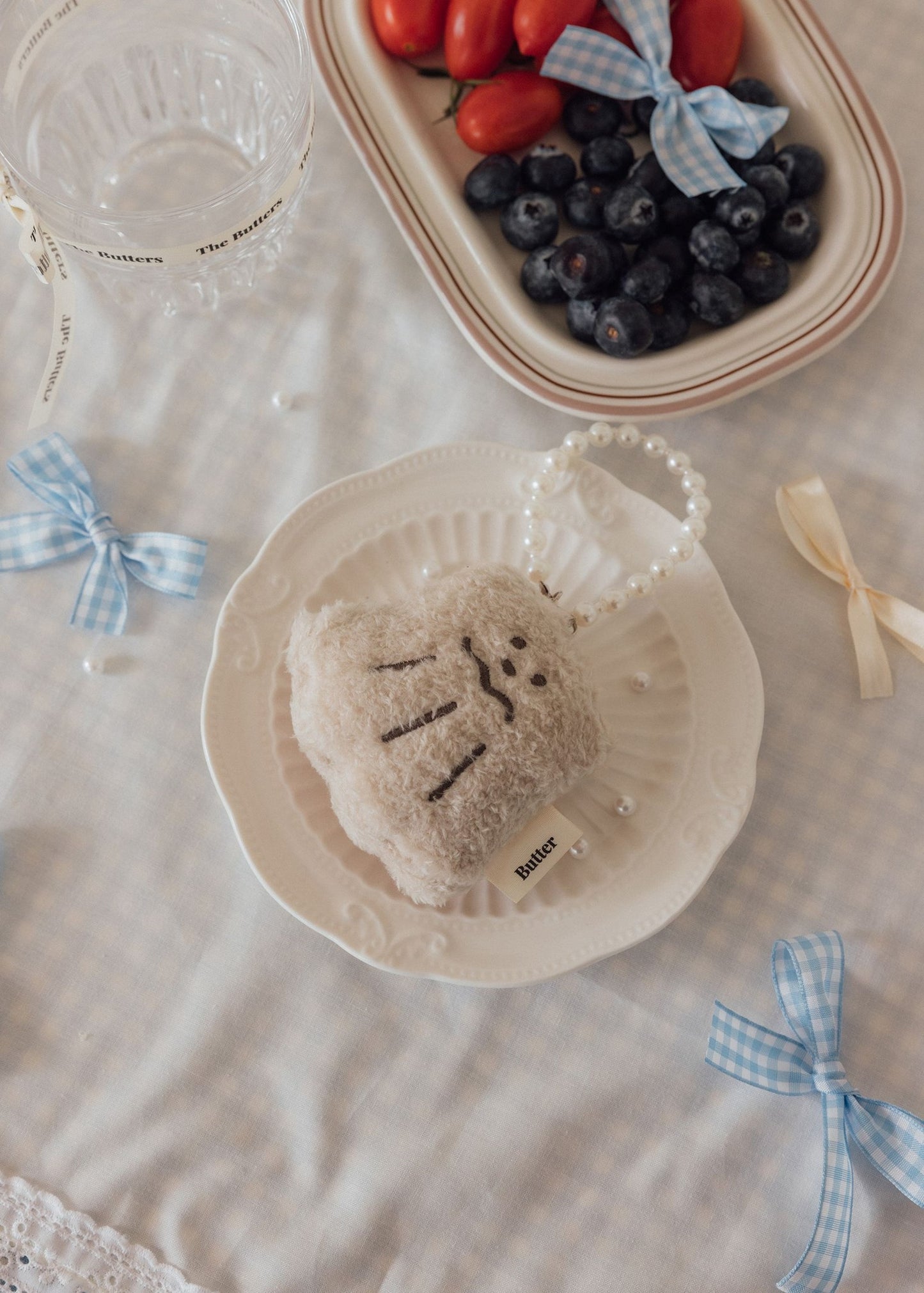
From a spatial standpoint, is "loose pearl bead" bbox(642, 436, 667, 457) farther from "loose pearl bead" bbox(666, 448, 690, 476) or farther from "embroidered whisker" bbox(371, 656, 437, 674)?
"embroidered whisker" bbox(371, 656, 437, 674)

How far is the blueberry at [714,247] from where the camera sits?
811mm

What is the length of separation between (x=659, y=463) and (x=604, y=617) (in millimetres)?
166

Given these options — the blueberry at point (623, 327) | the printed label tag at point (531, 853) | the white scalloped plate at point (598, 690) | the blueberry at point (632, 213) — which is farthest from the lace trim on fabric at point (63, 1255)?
the blueberry at point (632, 213)

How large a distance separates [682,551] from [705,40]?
47 centimetres

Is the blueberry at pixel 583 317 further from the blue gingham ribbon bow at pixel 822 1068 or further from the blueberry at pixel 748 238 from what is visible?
the blue gingham ribbon bow at pixel 822 1068

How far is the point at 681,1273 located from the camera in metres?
0.79

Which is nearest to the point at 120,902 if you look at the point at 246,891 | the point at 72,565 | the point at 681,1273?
the point at 246,891

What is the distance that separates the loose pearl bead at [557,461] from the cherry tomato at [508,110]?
30 cm

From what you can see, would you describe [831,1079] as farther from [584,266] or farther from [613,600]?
[584,266]

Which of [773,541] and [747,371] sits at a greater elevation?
[747,371]

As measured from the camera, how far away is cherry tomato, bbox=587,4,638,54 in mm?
854

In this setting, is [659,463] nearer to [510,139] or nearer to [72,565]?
[510,139]

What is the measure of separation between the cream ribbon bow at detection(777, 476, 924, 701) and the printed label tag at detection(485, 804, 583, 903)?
34 centimetres

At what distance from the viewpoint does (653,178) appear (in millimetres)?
835
